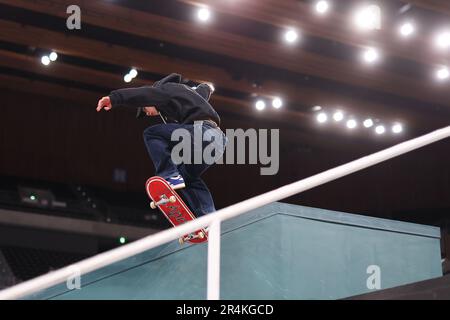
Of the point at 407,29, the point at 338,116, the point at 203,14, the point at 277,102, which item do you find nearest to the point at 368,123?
the point at 338,116

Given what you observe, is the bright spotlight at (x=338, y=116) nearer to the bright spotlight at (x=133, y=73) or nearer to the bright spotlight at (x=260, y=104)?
the bright spotlight at (x=260, y=104)

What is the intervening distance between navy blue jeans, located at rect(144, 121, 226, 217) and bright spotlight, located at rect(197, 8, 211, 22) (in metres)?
→ 4.80

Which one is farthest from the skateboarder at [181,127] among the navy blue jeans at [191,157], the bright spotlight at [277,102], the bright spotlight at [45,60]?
the bright spotlight at [277,102]

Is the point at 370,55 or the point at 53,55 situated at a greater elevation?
the point at 53,55

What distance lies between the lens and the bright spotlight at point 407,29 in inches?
327

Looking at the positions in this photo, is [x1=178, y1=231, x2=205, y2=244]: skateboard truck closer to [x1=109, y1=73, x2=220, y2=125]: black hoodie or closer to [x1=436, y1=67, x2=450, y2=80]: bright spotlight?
[x1=109, y1=73, x2=220, y2=125]: black hoodie

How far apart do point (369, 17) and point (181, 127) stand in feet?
16.7

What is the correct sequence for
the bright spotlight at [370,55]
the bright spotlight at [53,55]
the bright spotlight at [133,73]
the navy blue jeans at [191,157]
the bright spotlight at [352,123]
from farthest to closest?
the bright spotlight at [352,123], the bright spotlight at [133,73], the bright spotlight at [53,55], the bright spotlight at [370,55], the navy blue jeans at [191,157]

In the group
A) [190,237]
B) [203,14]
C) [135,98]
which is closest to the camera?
[190,237]

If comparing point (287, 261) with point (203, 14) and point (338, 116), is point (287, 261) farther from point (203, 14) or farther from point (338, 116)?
point (338, 116)

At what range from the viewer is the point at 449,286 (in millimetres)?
2004

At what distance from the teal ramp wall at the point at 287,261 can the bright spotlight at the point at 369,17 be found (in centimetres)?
504

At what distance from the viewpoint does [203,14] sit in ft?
27.1

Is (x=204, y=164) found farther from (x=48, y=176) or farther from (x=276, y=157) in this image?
(x=276, y=157)
